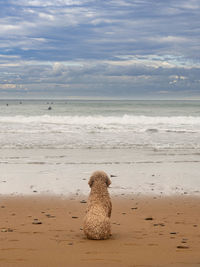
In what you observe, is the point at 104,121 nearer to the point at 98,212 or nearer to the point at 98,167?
the point at 98,167

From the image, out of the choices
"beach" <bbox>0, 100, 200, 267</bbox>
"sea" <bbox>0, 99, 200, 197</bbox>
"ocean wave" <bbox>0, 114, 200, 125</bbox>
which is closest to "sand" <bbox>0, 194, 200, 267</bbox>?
"beach" <bbox>0, 100, 200, 267</bbox>

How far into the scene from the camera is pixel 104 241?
15.9 feet

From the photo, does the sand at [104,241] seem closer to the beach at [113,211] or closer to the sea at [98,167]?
the beach at [113,211]

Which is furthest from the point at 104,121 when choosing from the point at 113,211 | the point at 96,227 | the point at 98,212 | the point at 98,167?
the point at 96,227

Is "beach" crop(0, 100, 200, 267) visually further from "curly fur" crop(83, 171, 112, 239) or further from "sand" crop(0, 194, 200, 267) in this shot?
"curly fur" crop(83, 171, 112, 239)

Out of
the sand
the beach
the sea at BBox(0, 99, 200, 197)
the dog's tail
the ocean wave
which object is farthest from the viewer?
the ocean wave

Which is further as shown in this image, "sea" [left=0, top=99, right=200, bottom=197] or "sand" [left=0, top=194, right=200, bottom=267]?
"sea" [left=0, top=99, right=200, bottom=197]

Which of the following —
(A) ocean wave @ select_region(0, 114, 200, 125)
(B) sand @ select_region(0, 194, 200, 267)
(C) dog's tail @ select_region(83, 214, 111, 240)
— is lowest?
(B) sand @ select_region(0, 194, 200, 267)

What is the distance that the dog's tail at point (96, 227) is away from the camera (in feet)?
16.0

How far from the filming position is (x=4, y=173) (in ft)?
32.8

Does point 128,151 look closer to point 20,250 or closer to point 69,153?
point 69,153

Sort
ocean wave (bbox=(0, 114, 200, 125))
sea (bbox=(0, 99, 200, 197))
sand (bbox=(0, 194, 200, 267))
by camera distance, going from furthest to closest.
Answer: ocean wave (bbox=(0, 114, 200, 125)) → sea (bbox=(0, 99, 200, 197)) → sand (bbox=(0, 194, 200, 267))

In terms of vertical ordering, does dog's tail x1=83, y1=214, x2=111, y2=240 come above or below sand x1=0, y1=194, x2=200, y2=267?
above

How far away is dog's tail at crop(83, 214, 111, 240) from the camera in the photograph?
192 inches
